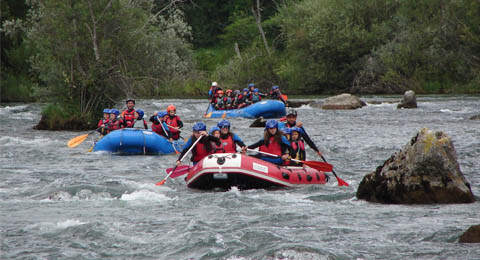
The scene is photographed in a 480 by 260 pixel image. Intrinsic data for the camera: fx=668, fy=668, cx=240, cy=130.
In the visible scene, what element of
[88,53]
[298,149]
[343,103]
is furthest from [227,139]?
[343,103]

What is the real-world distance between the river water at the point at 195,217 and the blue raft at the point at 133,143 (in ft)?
1.04

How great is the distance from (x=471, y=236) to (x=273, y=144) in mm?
4565

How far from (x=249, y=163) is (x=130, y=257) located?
367cm

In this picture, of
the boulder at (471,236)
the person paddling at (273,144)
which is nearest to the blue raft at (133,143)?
the person paddling at (273,144)

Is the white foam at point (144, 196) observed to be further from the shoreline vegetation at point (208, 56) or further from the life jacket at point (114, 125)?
the shoreline vegetation at point (208, 56)

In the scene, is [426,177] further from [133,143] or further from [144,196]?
[133,143]

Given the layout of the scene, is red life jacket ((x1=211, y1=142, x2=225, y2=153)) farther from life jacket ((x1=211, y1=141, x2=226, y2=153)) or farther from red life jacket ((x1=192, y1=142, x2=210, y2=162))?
red life jacket ((x1=192, y1=142, x2=210, y2=162))

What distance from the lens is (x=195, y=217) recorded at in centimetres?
816

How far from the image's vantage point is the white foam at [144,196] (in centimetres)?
939

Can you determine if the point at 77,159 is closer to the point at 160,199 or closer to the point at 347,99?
the point at 160,199

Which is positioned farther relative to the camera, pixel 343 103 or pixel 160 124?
pixel 343 103

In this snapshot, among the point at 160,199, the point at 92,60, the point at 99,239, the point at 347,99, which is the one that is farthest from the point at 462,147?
the point at 347,99

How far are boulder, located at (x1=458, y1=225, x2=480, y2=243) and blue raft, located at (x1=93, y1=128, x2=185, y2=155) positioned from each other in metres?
8.90

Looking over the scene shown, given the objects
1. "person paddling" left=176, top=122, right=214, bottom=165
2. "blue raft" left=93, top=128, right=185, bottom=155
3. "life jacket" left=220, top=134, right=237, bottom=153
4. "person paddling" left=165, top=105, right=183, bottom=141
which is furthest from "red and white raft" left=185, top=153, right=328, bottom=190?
"person paddling" left=165, top=105, right=183, bottom=141
